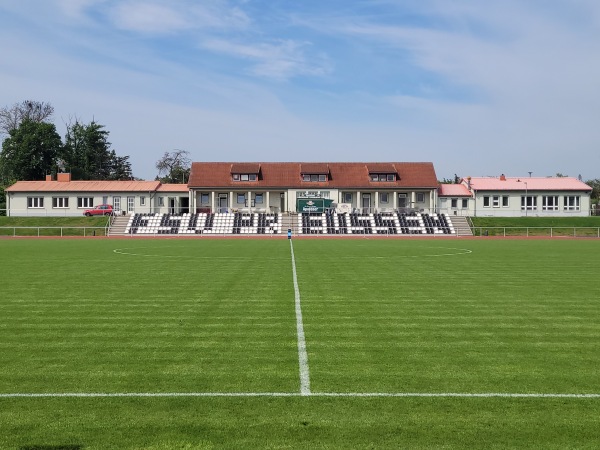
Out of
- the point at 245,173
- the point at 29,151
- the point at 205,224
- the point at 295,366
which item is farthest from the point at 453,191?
the point at 295,366

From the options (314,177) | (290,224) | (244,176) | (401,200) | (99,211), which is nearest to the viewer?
(290,224)

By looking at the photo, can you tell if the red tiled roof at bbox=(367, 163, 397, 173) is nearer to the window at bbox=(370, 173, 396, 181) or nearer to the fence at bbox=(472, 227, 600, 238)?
the window at bbox=(370, 173, 396, 181)

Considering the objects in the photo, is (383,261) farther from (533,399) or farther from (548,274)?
(533,399)

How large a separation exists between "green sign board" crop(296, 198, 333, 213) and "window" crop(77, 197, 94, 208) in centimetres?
2543

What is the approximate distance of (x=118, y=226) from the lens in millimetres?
57344

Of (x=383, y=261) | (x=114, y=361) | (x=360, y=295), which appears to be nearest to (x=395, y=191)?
(x=383, y=261)

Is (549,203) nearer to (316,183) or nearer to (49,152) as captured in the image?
(316,183)

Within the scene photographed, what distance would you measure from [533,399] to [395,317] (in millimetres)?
4813

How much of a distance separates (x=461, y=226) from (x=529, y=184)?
58.7 feet

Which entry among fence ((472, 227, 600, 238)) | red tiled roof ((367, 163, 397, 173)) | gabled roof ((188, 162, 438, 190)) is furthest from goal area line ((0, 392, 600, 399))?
red tiled roof ((367, 163, 397, 173))

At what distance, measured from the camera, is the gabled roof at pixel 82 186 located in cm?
6968

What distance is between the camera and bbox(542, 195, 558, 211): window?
70500 millimetres

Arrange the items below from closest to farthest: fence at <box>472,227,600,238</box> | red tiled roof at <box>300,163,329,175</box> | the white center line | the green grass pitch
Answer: the green grass pitch
the white center line
fence at <box>472,227,600,238</box>
red tiled roof at <box>300,163,329,175</box>

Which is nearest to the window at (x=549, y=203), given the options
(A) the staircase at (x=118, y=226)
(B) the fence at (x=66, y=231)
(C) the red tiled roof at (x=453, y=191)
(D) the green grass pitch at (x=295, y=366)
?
(C) the red tiled roof at (x=453, y=191)
